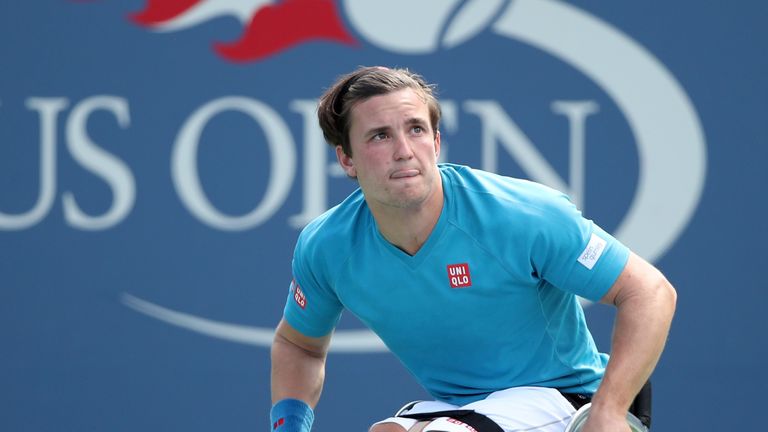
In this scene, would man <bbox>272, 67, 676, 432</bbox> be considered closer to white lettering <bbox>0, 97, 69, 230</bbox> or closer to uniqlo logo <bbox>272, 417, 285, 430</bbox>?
uniqlo logo <bbox>272, 417, 285, 430</bbox>

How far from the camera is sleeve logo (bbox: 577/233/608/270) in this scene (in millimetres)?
2674

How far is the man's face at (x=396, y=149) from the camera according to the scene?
9.07 ft

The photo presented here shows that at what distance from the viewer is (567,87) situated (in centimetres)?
465

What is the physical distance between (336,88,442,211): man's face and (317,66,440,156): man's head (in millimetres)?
19

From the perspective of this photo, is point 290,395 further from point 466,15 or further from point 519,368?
point 466,15

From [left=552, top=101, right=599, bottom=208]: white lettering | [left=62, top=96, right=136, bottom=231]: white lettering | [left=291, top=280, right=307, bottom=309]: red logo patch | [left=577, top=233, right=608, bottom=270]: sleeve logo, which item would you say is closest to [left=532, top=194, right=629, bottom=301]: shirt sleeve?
[left=577, top=233, right=608, bottom=270]: sleeve logo

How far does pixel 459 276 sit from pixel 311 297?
0.42 metres

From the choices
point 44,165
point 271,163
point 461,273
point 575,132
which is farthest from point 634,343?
point 44,165

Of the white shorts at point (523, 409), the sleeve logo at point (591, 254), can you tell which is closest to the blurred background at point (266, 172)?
the white shorts at point (523, 409)

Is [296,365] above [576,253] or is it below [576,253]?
below

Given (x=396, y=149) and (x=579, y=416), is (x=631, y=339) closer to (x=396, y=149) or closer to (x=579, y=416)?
(x=579, y=416)

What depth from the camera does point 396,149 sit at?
9.09ft

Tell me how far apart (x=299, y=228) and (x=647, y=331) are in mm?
2212

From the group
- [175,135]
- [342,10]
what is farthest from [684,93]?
[175,135]
